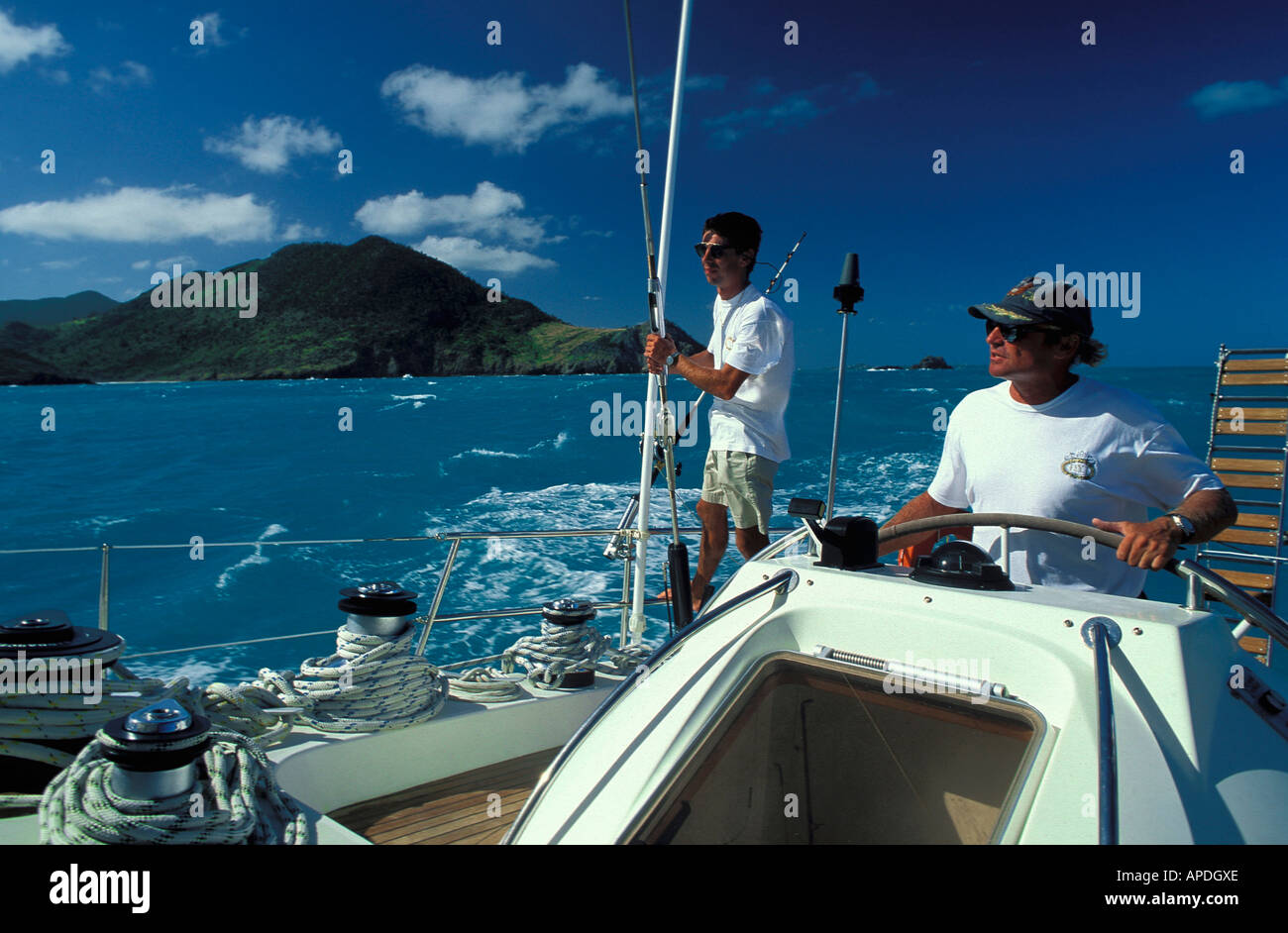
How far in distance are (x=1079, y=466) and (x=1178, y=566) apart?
0.45 m

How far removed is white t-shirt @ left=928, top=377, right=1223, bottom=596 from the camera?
1.76 meters

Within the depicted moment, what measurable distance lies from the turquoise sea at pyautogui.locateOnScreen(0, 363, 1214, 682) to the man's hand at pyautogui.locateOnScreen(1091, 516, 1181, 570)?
2.01 metres

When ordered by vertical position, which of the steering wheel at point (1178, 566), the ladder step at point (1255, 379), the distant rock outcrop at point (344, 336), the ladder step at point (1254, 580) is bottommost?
the ladder step at point (1254, 580)

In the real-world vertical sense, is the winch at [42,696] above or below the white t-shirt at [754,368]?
below

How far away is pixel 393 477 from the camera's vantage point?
63.7 ft

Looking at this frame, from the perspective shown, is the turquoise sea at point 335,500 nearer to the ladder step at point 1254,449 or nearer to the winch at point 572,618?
the winch at point 572,618

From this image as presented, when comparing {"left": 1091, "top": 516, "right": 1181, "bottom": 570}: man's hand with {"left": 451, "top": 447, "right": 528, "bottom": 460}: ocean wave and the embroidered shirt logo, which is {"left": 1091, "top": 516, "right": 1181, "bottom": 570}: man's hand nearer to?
the embroidered shirt logo

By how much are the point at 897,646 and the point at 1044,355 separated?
102cm

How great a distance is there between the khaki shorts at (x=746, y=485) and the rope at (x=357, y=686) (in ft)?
4.39

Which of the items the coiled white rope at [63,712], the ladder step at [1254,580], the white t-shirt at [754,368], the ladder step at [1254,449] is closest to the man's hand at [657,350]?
the white t-shirt at [754,368]

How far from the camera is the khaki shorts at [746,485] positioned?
2.97m

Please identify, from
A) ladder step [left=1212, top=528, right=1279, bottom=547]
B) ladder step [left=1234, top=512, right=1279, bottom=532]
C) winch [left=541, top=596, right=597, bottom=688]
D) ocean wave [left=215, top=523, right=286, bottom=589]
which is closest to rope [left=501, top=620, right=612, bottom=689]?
winch [left=541, top=596, right=597, bottom=688]

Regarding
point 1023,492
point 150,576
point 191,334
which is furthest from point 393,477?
point 191,334
